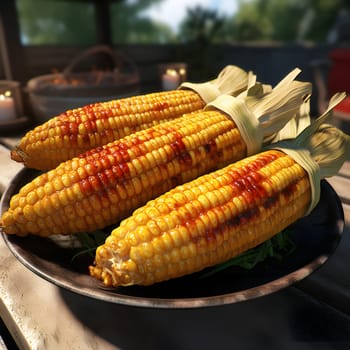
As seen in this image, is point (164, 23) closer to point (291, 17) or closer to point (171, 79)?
point (291, 17)

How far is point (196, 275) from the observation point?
0.78m

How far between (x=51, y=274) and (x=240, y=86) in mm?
964

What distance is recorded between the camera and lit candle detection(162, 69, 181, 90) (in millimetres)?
2740

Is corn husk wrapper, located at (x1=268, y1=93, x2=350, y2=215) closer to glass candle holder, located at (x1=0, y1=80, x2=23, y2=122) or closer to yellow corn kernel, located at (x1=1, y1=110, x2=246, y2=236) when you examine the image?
yellow corn kernel, located at (x1=1, y1=110, x2=246, y2=236)

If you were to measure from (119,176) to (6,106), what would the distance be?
5.80 ft

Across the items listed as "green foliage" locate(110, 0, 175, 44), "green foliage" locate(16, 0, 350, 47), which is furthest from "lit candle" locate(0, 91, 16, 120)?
"green foliage" locate(110, 0, 175, 44)

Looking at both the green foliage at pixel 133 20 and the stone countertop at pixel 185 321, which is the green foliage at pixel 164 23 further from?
the stone countertop at pixel 185 321

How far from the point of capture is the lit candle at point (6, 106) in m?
2.20

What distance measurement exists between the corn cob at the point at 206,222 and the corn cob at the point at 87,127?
1.29 feet

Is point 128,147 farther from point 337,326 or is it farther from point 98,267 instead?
point 337,326

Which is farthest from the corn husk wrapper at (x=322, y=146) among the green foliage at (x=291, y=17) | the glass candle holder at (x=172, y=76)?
the green foliage at (x=291, y=17)

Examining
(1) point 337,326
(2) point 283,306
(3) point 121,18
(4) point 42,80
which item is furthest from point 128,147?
Answer: (3) point 121,18

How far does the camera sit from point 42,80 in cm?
219

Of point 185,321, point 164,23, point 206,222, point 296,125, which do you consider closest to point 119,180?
point 206,222
